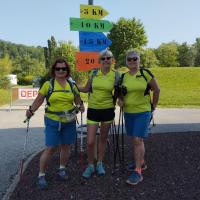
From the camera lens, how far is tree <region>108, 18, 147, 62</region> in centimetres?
7219

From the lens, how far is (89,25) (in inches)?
281

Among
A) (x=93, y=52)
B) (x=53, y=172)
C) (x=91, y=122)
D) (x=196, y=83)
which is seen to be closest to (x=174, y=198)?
(x=91, y=122)

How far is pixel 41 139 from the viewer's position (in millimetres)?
9727

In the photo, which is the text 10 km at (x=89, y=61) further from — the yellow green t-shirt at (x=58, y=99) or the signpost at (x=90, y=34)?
the yellow green t-shirt at (x=58, y=99)

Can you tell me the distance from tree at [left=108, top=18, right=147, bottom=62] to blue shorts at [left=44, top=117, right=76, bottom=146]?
66.3 metres

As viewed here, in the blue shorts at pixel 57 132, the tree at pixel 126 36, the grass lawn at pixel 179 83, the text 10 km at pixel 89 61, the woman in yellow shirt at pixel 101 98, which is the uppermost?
the tree at pixel 126 36

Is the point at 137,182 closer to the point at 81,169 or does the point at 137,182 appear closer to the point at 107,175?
the point at 107,175

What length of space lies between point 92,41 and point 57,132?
2.58m

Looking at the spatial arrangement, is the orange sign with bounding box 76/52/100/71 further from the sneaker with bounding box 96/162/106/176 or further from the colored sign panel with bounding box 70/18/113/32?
the sneaker with bounding box 96/162/106/176

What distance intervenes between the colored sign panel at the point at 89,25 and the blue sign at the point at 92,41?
100mm

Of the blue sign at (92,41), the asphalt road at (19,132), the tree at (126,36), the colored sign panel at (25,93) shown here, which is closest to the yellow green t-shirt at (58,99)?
the asphalt road at (19,132)

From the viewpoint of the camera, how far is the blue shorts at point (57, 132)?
5.24 meters

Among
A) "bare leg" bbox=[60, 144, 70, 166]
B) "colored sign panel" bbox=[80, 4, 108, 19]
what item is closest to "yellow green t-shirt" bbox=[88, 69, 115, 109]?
"bare leg" bbox=[60, 144, 70, 166]

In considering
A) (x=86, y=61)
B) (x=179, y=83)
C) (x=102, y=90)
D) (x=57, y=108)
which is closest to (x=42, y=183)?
(x=57, y=108)
